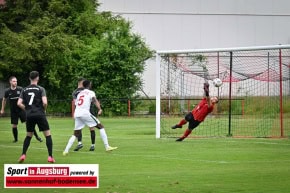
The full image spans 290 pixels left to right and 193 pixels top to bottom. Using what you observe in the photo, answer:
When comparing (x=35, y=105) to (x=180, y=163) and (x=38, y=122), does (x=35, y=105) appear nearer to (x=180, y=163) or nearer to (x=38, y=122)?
(x=38, y=122)

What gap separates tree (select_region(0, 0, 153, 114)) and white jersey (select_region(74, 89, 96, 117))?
28.0 m

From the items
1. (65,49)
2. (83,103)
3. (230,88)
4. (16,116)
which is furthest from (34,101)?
(65,49)

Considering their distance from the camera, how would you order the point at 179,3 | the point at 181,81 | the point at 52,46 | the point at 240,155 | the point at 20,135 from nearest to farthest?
the point at 240,155 < the point at 20,135 < the point at 181,81 < the point at 52,46 < the point at 179,3

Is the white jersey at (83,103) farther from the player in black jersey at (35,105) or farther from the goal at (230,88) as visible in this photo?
the goal at (230,88)

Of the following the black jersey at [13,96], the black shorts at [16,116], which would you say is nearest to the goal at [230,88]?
the black shorts at [16,116]

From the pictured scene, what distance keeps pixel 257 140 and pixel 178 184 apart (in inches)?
452

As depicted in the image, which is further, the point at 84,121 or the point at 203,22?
the point at 203,22

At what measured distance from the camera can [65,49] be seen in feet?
161

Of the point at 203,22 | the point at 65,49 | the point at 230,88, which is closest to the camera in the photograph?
the point at 230,88

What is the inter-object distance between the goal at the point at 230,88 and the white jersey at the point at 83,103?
18.3 feet

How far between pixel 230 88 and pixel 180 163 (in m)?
10.7

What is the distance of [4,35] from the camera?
49.3 m

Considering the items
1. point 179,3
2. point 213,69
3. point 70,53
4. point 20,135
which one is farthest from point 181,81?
point 179,3

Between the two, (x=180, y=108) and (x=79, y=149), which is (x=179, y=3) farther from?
(x=79, y=149)
